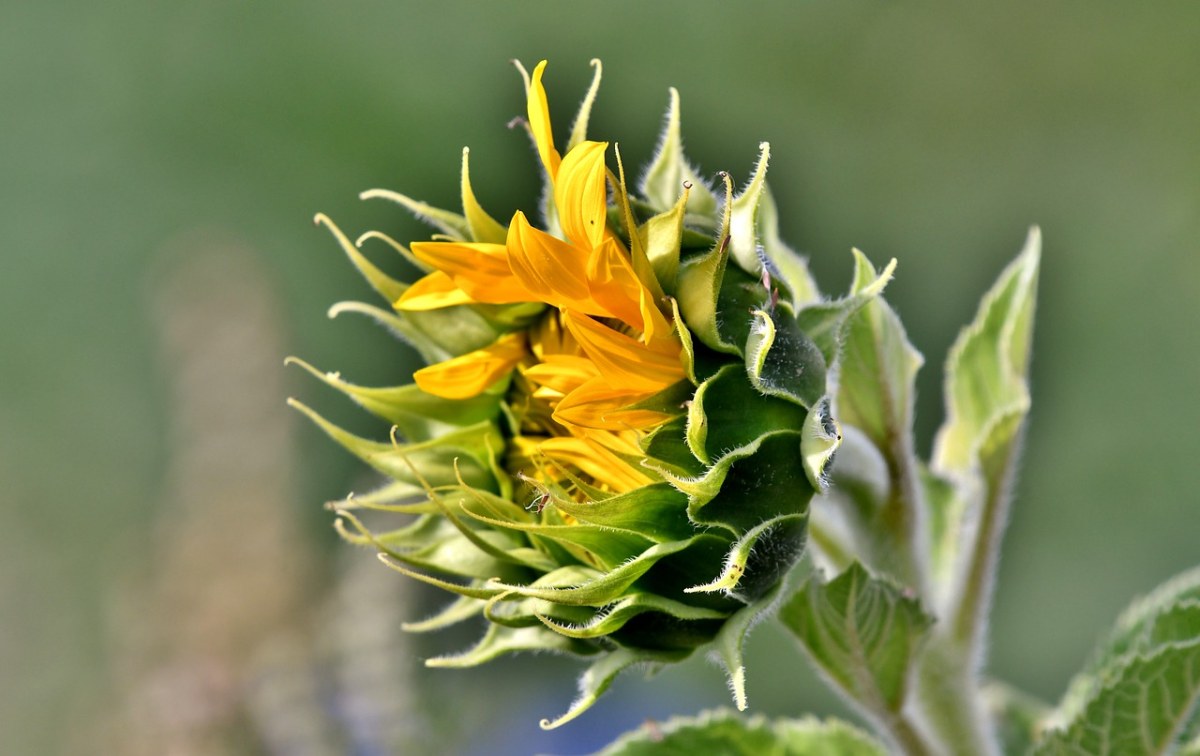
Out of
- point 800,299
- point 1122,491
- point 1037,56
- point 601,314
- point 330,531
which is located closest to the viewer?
point 601,314

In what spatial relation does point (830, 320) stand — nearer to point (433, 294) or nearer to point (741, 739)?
point (433, 294)

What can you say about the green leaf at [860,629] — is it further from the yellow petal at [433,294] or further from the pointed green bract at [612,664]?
the yellow petal at [433,294]

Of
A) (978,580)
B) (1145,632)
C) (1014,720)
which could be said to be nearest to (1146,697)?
(1145,632)

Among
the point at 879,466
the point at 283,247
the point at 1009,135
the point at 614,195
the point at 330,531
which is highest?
the point at 283,247

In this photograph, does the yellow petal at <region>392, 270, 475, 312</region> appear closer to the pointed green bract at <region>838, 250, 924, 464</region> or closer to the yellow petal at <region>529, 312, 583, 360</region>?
the yellow petal at <region>529, 312, 583, 360</region>

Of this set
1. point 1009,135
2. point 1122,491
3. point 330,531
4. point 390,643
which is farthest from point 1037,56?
point 390,643

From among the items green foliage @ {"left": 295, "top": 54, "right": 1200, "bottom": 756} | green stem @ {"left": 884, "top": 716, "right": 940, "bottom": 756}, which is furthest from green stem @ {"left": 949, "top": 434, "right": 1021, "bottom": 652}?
green stem @ {"left": 884, "top": 716, "right": 940, "bottom": 756}

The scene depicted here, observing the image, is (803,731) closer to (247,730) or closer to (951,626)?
(951,626)
